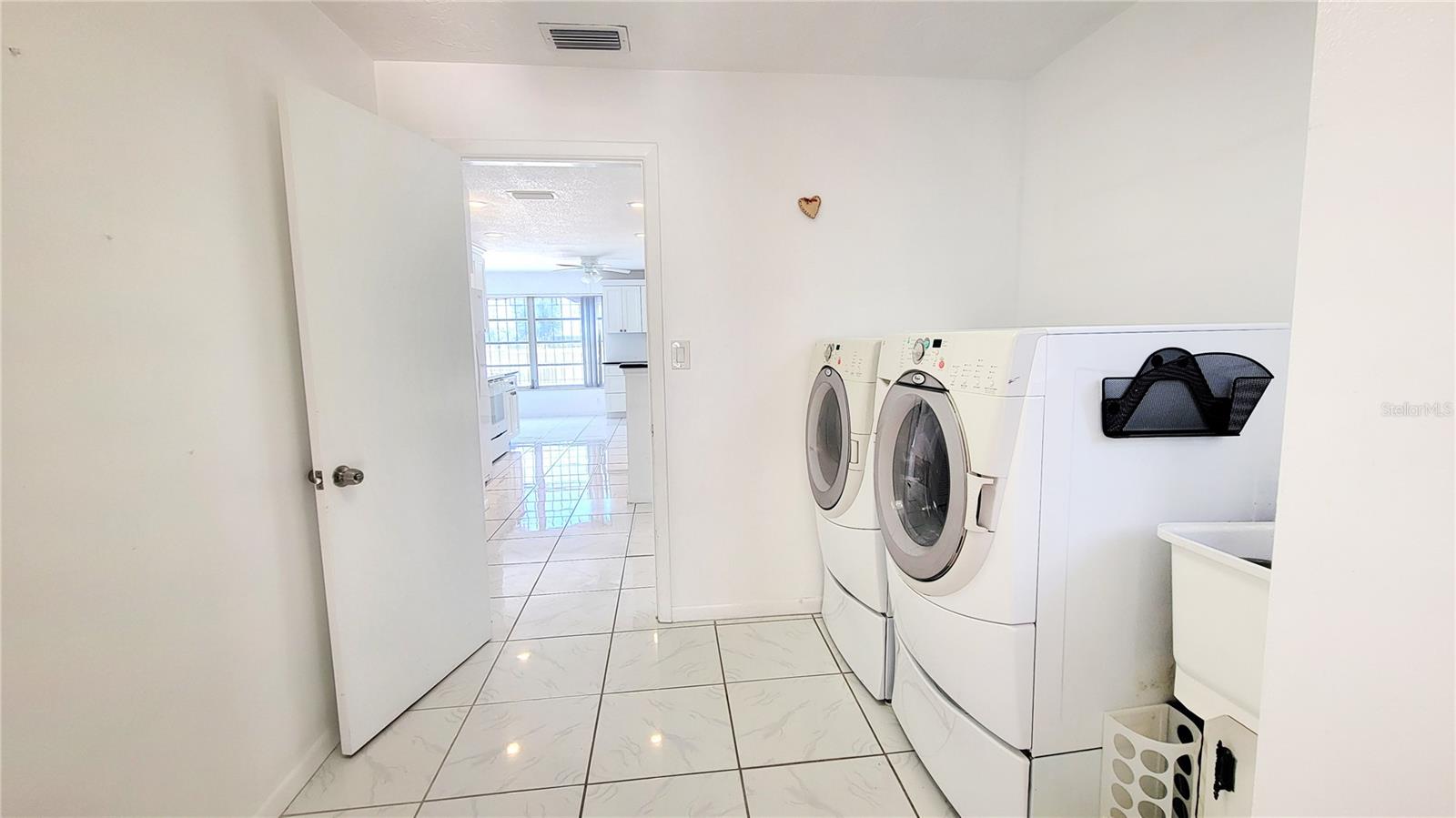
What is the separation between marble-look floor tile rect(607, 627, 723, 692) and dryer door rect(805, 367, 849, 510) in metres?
0.75

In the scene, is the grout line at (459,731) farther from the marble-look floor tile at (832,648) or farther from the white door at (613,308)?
the white door at (613,308)

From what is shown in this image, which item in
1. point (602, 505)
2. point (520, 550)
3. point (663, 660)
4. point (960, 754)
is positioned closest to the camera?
point (960, 754)

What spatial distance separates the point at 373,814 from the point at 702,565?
1.30 metres

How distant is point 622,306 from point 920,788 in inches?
289

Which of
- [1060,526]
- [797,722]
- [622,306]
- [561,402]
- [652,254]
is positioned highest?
[622,306]

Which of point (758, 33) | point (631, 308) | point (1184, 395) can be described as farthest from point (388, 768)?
point (631, 308)

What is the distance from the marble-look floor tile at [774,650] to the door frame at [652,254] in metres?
0.33

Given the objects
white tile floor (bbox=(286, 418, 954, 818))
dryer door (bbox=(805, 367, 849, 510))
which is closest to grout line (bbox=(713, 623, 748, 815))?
white tile floor (bbox=(286, 418, 954, 818))

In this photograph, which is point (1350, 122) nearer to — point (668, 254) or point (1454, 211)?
point (1454, 211)

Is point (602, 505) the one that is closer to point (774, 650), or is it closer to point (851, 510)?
point (774, 650)

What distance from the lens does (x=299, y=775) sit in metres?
1.48

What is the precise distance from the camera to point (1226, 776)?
3.32 ft

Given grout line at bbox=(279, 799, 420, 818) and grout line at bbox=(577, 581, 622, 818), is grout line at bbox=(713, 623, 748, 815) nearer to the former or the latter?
grout line at bbox=(577, 581, 622, 818)

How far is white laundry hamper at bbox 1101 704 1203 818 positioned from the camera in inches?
44.4
